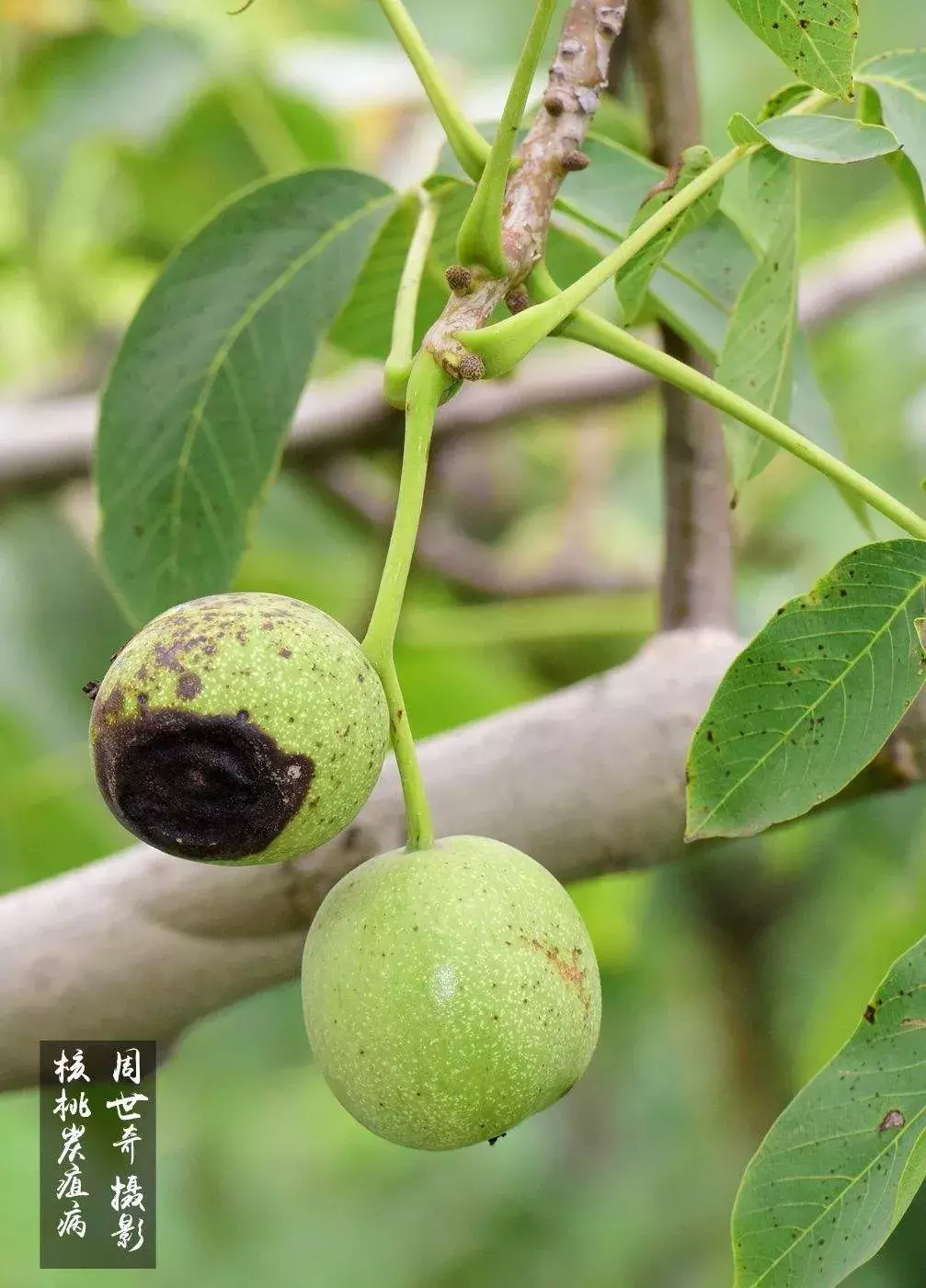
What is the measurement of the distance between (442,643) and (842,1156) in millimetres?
1218

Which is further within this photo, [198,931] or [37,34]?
[37,34]

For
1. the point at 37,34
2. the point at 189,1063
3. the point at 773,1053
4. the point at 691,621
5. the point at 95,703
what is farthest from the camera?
the point at 189,1063

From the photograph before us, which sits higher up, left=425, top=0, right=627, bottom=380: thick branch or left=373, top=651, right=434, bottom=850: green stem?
left=425, top=0, right=627, bottom=380: thick branch

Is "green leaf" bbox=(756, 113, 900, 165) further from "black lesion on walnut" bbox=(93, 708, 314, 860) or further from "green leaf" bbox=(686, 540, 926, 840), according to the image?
"black lesion on walnut" bbox=(93, 708, 314, 860)

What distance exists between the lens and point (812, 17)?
0.79 meters

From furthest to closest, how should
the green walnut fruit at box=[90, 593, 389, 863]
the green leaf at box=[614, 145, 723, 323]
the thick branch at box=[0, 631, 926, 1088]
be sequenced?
the thick branch at box=[0, 631, 926, 1088], the green leaf at box=[614, 145, 723, 323], the green walnut fruit at box=[90, 593, 389, 863]

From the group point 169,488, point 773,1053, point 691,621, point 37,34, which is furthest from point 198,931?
point 773,1053

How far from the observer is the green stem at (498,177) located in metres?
0.76

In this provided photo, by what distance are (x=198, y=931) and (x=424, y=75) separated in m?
0.65

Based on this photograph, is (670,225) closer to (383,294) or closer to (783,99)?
(783,99)

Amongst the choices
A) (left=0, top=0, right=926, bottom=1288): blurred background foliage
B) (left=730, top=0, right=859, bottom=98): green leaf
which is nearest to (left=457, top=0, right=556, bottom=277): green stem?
(left=730, top=0, right=859, bottom=98): green leaf

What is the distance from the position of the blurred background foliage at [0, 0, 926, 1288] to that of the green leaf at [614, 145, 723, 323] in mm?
644

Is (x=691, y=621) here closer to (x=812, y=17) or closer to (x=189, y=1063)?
(x=812, y=17)

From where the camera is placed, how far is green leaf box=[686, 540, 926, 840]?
2.63 feet
